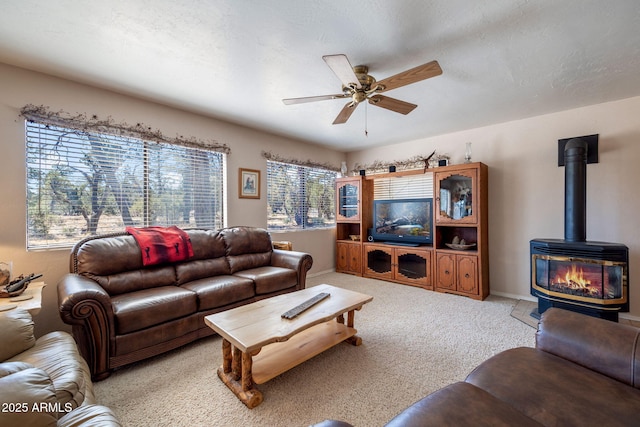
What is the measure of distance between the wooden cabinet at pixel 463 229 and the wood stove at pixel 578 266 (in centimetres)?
65

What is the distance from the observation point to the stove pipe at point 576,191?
9.48 feet

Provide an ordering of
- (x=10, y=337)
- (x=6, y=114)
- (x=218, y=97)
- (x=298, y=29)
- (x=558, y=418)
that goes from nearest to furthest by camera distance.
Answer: (x=558, y=418)
(x=10, y=337)
(x=298, y=29)
(x=6, y=114)
(x=218, y=97)

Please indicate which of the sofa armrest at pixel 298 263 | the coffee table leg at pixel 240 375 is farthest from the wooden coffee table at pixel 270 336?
the sofa armrest at pixel 298 263

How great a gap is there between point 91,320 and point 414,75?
9.34 ft

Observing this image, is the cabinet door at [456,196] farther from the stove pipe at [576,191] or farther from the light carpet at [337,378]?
the light carpet at [337,378]

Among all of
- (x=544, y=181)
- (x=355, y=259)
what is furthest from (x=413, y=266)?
(x=544, y=181)

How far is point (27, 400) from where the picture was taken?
0.72 metres

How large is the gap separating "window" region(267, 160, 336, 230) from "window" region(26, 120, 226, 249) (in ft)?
3.31

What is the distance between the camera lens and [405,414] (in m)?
0.97

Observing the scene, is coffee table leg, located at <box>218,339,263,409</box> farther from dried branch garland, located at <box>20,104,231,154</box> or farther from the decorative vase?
the decorative vase

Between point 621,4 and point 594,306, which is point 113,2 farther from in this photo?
point 594,306

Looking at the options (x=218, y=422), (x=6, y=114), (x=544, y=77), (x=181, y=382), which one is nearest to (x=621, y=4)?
(x=544, y=77)

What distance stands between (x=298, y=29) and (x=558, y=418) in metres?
2.42

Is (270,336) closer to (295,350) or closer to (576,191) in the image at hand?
(295,350)
